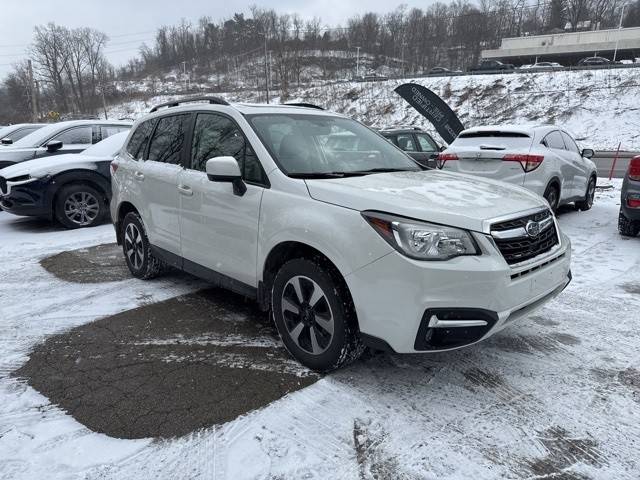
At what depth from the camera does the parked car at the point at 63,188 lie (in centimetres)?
749

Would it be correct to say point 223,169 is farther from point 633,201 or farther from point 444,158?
point 633,201

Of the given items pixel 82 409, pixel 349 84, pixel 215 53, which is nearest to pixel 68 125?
pixel 82 409

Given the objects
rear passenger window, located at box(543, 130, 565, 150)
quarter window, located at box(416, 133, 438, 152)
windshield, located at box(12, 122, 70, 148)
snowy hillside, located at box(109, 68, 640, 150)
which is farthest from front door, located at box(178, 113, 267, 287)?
snowy hillside, located at box(109, 68, 640, 150)

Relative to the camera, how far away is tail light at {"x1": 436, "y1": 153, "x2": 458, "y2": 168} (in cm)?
751

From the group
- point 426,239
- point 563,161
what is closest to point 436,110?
point 563,161

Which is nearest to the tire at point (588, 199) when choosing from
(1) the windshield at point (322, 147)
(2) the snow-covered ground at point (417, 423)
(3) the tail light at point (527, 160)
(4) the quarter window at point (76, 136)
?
(3) the tail light at point (527, 160)

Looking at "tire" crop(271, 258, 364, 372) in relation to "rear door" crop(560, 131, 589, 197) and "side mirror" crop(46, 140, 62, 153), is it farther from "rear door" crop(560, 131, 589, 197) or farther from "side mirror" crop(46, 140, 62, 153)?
"side mirror" crop(46, 140, 62, 153)

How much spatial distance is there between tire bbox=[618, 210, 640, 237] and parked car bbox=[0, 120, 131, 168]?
9372 millimetres

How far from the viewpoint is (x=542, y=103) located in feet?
121

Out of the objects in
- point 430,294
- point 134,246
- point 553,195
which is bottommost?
point 134,246

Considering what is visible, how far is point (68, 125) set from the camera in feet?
30.4

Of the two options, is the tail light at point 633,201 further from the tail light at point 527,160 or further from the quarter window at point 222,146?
the quarter window at point 222,146

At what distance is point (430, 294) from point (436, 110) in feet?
43.1

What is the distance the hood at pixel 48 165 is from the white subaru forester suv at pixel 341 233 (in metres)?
4.21
